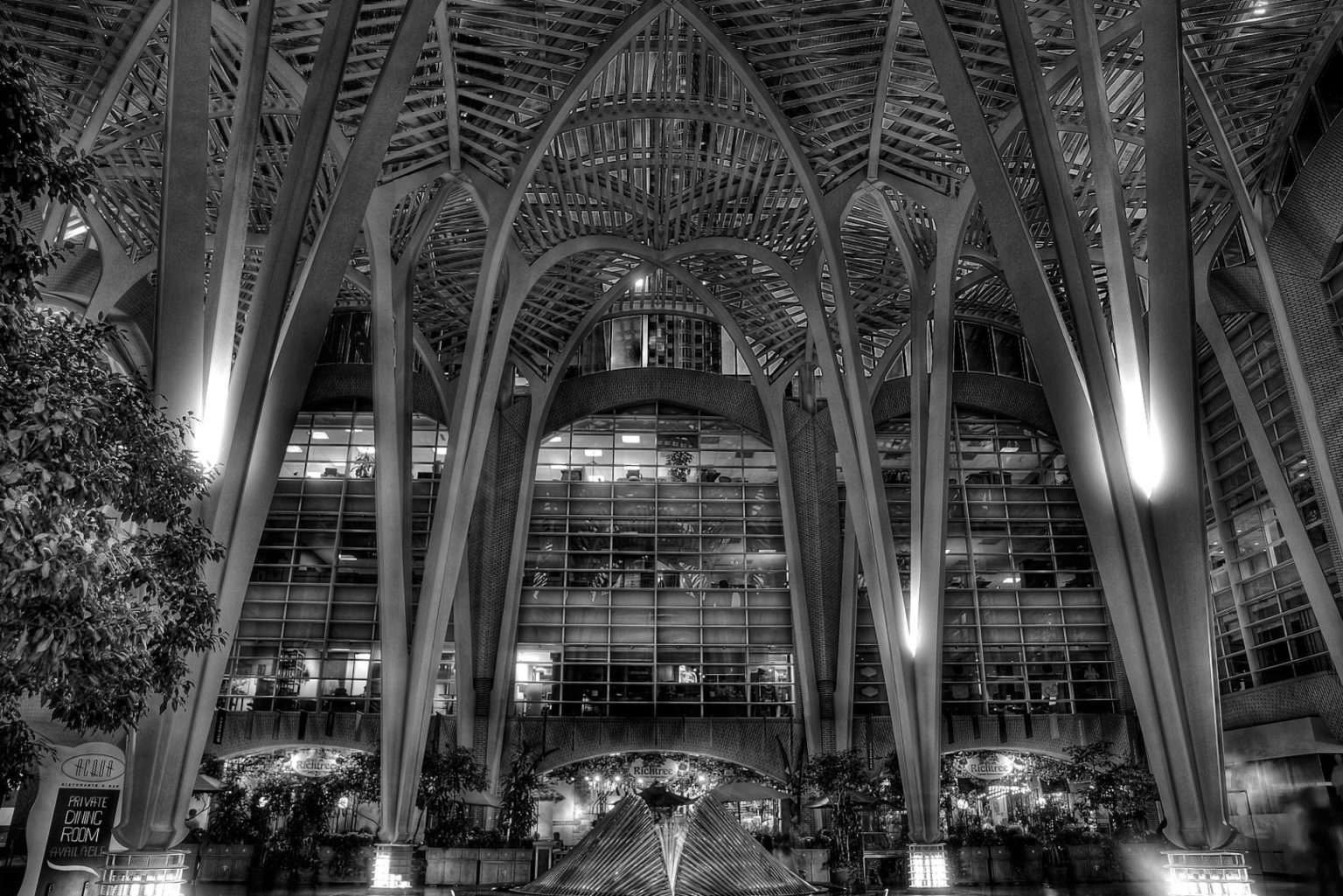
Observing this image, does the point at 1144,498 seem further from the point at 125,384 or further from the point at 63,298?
the point at 63,298

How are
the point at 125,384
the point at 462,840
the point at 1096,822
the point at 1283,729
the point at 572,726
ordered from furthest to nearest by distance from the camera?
the point at 572,726 < the point at 1096,822 < the point at 1283,729 < the point at 462,840 < the point at 125,384

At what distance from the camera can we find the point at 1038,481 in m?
39.7

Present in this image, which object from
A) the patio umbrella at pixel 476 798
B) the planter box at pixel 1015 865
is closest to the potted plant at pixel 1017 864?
the planter box at pixel 1015 865

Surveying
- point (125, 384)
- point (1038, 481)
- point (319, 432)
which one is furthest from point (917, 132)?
point (319, 432)

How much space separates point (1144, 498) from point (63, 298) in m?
32.1

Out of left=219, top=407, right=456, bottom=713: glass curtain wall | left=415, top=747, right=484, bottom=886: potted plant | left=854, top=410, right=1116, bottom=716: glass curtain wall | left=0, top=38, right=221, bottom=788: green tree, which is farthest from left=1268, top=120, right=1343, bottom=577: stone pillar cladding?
left=219, top=407, right=456, bottom=713: glass curtain wall

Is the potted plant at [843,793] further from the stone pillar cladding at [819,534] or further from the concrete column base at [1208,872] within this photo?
the concrete column base at [1208,872]

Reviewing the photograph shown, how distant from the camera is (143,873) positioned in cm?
1169

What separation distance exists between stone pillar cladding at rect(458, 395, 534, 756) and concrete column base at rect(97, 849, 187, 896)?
71.9 ft

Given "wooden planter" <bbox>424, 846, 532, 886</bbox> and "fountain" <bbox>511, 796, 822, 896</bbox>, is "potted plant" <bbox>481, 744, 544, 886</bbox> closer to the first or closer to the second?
"wooden planter" <bbox>424, 846, 532, 886</bbox>

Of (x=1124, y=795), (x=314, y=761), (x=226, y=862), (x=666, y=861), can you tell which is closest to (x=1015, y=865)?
(x=1124, y=795)

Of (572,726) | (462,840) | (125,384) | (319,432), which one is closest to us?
(125,384)

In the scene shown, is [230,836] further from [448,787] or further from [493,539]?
[493,539]

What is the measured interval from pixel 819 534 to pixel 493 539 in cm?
1270
